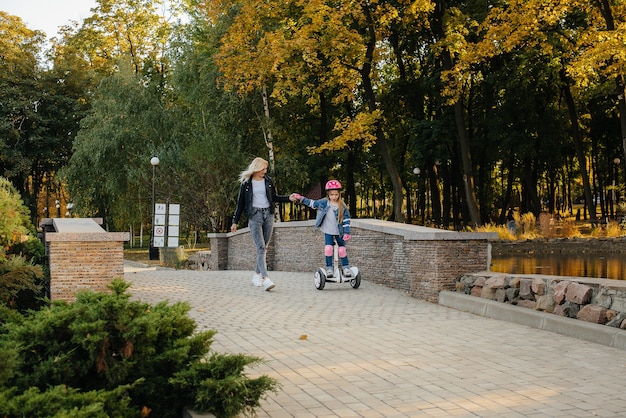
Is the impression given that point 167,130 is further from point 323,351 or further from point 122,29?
point 323,351

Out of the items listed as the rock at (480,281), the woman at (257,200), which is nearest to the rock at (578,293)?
the rock at (480,281)

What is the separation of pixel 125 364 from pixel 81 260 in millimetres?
4283

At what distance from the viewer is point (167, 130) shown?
41.0 metres

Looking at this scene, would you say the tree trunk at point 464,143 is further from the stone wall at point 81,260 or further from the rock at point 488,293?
the stone wall at point 81,260

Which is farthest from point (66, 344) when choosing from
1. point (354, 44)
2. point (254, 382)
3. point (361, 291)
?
point (354, 44)

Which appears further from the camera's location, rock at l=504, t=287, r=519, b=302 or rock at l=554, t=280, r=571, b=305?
rock at l=504, t=287, r=519, b=302

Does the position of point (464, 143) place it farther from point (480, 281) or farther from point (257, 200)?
point (480, 281)

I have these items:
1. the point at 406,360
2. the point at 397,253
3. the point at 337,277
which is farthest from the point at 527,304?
the point at 337,277

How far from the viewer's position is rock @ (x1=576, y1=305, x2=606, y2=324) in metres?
8.38

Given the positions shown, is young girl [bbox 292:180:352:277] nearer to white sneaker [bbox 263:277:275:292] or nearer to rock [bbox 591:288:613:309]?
white sneaker [bbox 263:277:275:292]

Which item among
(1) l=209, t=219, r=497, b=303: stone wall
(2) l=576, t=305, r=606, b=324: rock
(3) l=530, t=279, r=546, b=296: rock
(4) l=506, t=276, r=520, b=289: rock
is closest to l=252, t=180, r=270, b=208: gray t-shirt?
(1) l=209, t=219, r=497, b=303: stone wall

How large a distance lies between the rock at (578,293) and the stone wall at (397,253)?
245 cm

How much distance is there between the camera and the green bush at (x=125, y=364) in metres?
4.60

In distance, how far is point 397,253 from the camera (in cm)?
1311
